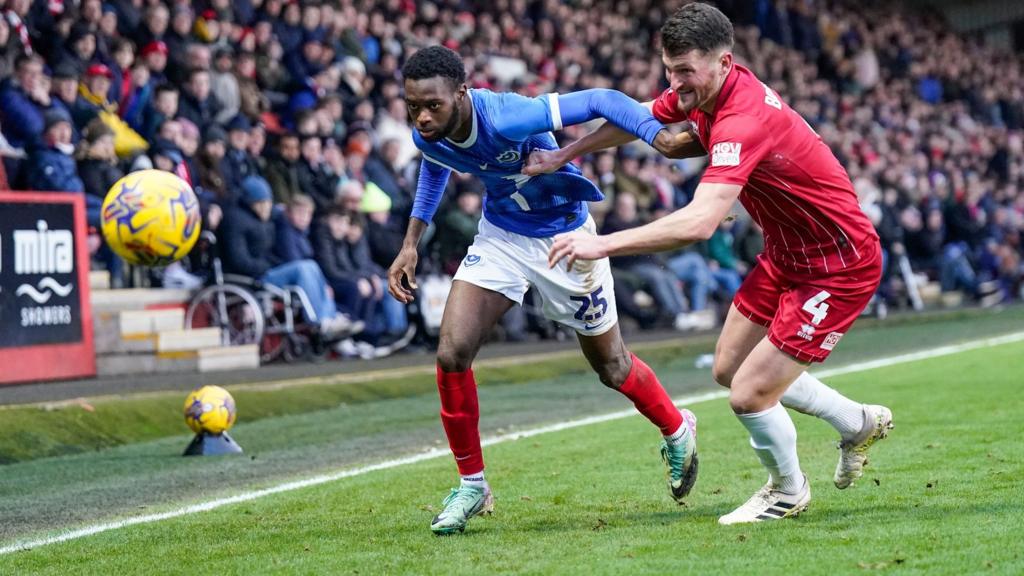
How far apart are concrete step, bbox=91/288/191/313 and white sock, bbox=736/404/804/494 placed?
849 centimetres

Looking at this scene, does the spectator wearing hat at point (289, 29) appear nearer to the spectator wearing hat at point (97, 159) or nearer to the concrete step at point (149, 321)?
the spectator wearing hat at point (97, 159)

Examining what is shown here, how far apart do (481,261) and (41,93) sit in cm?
761

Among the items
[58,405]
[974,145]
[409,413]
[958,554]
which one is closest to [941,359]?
[409,413]

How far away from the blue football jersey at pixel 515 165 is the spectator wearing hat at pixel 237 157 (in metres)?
7.90

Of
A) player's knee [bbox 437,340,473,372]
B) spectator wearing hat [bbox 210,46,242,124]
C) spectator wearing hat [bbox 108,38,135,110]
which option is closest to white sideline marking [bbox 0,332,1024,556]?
player's knee [bbox 437,340,473,372]

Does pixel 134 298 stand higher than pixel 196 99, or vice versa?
pixel 196 99

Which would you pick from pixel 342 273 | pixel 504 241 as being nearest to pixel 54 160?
pixel 342 273

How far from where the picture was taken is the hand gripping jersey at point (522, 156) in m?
6.41

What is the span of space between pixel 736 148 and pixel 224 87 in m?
10.6

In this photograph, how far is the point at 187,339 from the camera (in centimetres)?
1367

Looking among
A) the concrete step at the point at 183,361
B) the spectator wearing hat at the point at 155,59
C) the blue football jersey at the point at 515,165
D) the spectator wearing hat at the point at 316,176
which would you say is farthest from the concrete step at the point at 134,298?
the blue football jersey at the point at 515,165

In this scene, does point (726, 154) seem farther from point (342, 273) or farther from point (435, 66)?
point (342, 273)

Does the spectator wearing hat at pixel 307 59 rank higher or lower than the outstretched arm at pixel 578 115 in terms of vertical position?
lower

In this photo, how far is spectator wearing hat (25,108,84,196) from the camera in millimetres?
12883
